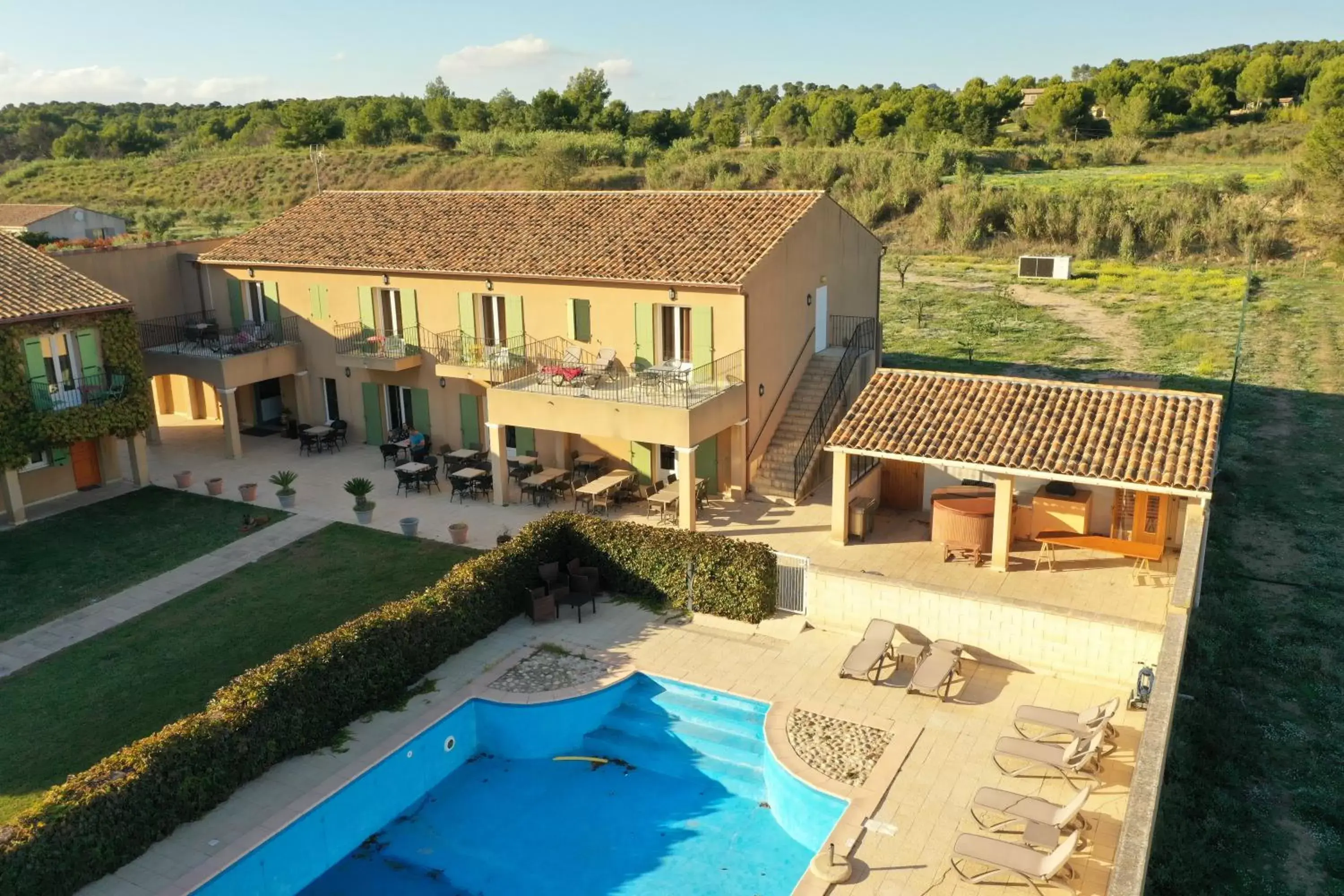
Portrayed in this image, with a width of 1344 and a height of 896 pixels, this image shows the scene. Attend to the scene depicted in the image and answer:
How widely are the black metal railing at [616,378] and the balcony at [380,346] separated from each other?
3.46 m

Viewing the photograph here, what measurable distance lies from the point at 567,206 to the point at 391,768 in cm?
1767

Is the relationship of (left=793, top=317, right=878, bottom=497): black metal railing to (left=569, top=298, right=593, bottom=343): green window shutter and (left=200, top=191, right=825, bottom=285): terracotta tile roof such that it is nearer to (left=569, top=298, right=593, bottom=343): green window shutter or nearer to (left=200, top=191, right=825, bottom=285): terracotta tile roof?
(left=200, top=191, right=825, bottom=285): terracotta tile roof

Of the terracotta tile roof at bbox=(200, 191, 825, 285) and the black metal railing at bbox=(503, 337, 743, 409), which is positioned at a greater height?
the terracotta tile roof at bbox=(200, 191, 825, 285)

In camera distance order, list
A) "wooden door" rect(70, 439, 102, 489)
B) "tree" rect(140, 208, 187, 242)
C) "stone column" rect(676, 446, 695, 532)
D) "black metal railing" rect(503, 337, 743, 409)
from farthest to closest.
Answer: "tree" rect(140, 208, 187, 242) → "wooden door" rect(70, 439, 102, 489) → "black metal railing" rect(503, 337, 743, 409) → "stone column" rect(676, 446, 695, 532)

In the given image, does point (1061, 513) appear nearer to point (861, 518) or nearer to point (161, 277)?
point (861, 518)

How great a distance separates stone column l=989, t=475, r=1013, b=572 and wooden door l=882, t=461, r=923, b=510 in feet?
10.9

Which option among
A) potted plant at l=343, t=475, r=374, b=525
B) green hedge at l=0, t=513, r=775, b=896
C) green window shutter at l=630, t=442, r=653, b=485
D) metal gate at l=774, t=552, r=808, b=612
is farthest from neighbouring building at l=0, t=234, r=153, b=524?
metal gate at l=774, t=552, r=808, b=612

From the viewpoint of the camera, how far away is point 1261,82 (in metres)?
100

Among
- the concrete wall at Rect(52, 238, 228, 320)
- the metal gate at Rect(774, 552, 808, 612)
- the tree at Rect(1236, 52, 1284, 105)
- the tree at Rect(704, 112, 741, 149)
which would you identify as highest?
the tree at Rect(1236, 52, 1284, 105)

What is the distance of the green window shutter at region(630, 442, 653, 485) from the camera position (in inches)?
952

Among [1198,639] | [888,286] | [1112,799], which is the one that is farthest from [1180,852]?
[888,286]

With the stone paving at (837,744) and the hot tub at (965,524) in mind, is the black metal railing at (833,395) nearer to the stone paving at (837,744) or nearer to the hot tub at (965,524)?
the hot tub at (965,524)

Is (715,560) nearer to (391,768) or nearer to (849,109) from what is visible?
(391,768)

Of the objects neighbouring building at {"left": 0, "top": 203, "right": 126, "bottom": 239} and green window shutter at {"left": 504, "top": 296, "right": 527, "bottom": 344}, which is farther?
neighbouring building at {"left": 0, "top": 203, "right": 126, "bottom": 239}
